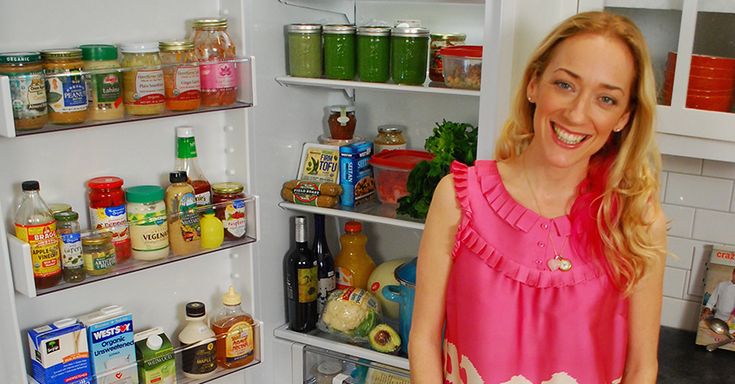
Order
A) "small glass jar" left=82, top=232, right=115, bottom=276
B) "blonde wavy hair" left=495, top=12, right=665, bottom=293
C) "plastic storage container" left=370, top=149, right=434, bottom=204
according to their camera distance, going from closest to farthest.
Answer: "blonde wavy hair" left=495, top=12, right=665, bottom=293
"small glass jar" left=82, top=232, right=115, bottom=276
"plastic storage container" left=370, top=149, right=434, bottom=204

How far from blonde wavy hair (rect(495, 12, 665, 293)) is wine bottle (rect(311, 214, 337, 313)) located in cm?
107

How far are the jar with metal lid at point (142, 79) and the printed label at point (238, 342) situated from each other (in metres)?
0.64

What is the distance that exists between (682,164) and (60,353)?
172 centimetres

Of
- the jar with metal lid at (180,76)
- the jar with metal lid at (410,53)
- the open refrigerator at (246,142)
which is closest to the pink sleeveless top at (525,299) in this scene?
the open refrigerator at (246,142)

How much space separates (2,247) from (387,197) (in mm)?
1128

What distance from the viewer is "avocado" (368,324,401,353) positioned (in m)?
2.26

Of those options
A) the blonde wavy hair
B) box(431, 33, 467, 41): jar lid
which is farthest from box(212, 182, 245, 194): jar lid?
the blonde wavy hair

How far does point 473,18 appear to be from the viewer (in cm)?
228

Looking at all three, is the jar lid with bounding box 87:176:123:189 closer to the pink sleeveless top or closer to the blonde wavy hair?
the pink sleeveless top

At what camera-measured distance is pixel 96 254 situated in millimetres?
1788

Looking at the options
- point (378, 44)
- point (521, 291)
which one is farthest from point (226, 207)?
point (521, 291)

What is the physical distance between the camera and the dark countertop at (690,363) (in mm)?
1906

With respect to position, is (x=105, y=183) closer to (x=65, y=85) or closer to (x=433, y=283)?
(x=65, y=85)

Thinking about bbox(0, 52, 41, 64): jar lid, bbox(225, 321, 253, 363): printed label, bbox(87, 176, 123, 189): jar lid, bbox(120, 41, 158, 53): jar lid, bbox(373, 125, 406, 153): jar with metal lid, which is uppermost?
bbox(120, 41, 158, 53): jar lid
